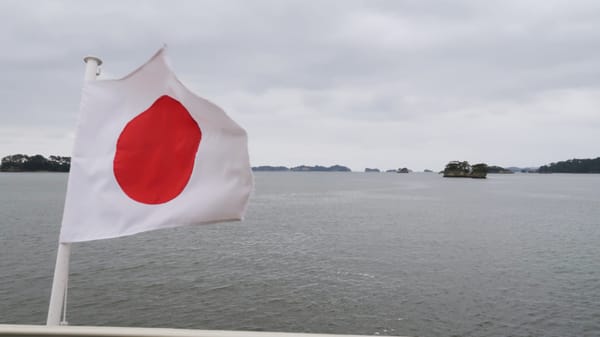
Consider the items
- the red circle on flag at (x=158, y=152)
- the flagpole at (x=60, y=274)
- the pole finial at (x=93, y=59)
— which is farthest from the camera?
the red circle on flag at (x=158, y=152)

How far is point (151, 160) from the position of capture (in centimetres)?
394

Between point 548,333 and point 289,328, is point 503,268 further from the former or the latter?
point 289,328

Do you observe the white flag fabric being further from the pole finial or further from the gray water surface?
the gray water surface

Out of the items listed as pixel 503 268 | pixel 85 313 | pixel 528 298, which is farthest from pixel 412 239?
pixel 85 313

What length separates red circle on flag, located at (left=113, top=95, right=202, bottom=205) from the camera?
3.85m

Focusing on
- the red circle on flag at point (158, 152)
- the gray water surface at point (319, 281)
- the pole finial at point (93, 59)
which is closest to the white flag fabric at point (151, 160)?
the red circle on flag at point (158, 152)

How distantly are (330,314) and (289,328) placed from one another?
6.72 ft

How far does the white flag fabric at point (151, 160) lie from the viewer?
371cm

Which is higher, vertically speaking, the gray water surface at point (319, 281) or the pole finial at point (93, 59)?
the pole finial at point (93, 59)

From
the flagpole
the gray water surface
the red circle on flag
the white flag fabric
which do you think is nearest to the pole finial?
the flagpole

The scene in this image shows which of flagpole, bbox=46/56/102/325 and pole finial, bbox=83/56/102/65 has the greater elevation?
pole finial, bbox=83/56/102/65

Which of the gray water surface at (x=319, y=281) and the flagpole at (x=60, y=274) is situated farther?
the gray water surface at (x=319, y=281)

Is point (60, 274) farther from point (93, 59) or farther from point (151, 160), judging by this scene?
point (93, 59)

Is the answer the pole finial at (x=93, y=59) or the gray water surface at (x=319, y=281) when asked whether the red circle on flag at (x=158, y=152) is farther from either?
the gray water surface at (x=319, y=281)
